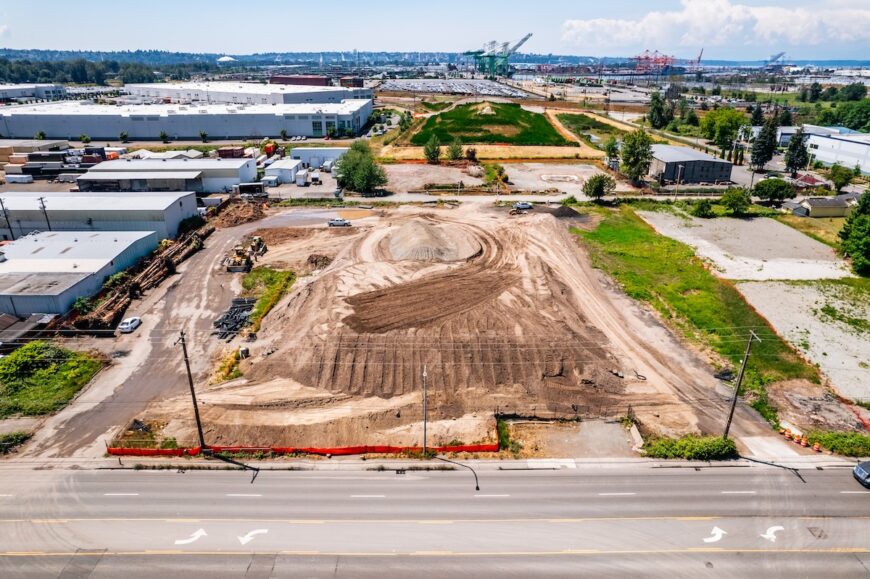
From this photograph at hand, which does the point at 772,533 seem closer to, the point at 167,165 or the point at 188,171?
the point at 188,171

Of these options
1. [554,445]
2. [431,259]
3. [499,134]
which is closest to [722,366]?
[554,445]

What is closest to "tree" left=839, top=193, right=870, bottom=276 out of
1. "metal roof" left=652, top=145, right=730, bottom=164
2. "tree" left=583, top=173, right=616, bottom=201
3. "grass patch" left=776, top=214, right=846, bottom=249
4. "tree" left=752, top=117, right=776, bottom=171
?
"grass patch" left=776, top=214, right=846, bottom=249

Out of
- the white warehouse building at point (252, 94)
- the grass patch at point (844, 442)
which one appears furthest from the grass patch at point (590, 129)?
Answer: the grass patch at point (844, 442)

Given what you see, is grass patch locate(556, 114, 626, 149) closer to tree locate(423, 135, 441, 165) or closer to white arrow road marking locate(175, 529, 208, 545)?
tree locate(423, 135, 441, 165)

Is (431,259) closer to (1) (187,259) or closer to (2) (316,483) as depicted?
(1) (187,259)

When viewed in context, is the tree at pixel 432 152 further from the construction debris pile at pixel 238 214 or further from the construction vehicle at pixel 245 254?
the construction vehicle at pixel 245 254

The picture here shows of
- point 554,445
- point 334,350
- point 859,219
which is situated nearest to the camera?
point 554,445

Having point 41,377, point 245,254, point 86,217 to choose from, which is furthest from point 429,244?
point 86,217
